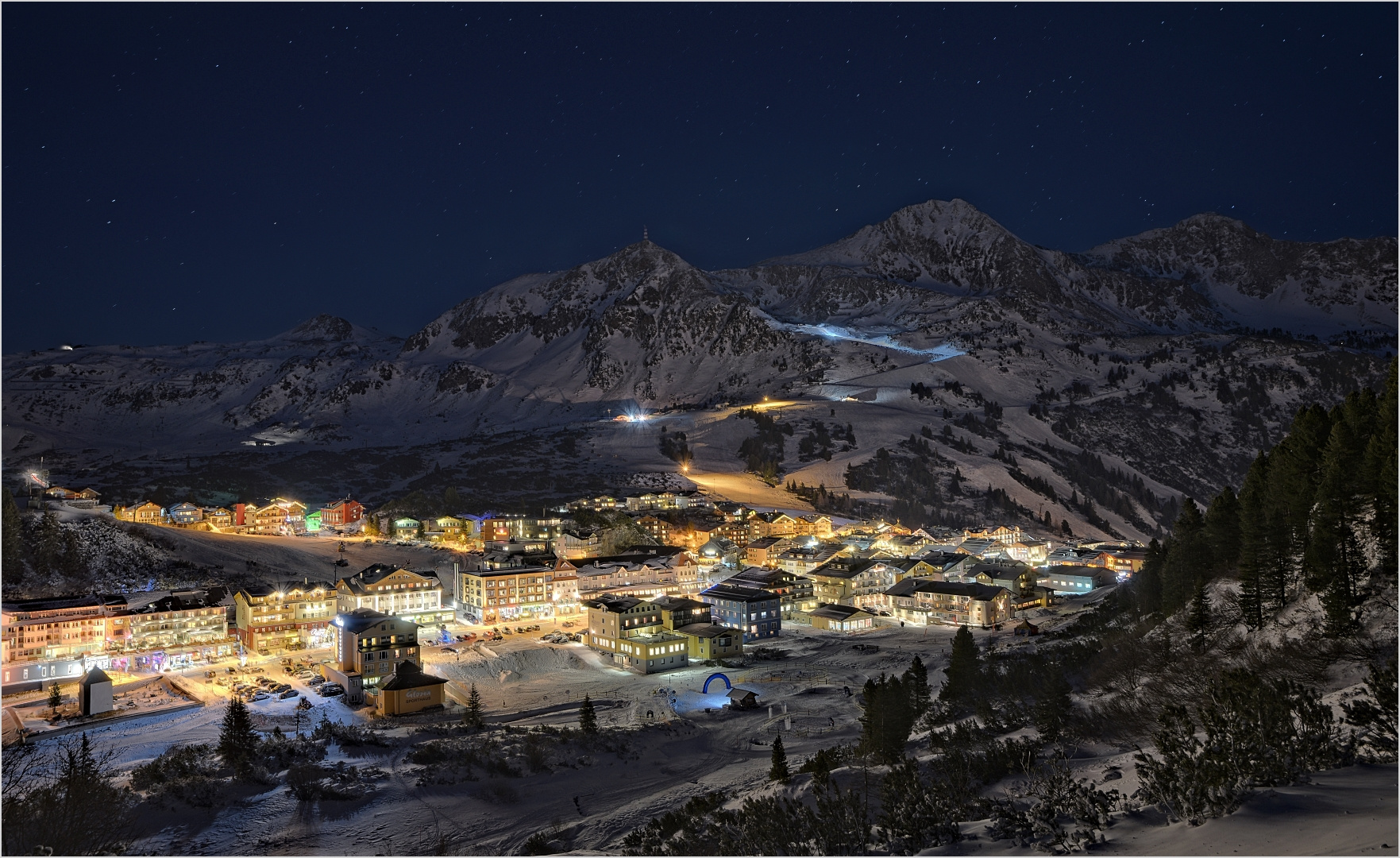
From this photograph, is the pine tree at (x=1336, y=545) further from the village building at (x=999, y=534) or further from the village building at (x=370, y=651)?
the village building at (x=999, y=534)

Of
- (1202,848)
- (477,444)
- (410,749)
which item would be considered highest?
(477,444)

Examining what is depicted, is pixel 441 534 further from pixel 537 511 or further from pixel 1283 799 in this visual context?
→ pixel 1283 799

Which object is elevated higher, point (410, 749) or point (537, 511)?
point (537, 511)

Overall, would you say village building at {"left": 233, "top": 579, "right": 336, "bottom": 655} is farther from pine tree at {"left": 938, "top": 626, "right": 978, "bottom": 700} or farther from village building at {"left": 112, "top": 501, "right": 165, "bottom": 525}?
village building at {"left": 112, "top": 501, "right": 165, "bottom": 525}

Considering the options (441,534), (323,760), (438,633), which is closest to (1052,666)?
(323,760)

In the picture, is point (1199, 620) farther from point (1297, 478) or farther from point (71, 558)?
point (71, 558)

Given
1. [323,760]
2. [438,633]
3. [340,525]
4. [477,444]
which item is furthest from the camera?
[477,444]

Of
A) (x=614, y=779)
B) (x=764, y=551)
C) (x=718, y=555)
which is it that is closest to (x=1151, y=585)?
(x=614, y=779)

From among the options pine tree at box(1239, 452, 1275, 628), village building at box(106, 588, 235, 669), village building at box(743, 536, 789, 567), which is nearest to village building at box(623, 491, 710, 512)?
village building at box(743, 536, 789, 567)
